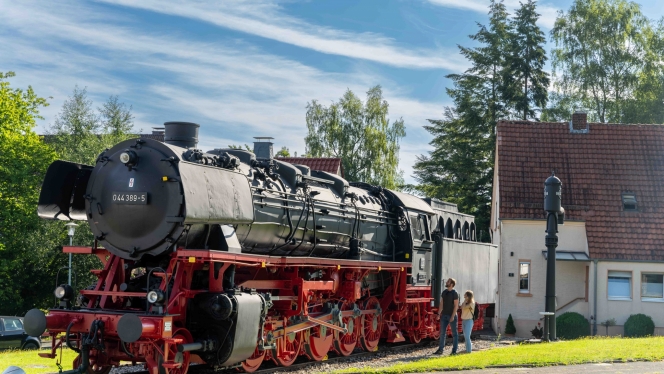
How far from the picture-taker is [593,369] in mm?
12375

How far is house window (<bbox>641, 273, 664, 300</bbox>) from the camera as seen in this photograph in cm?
2686

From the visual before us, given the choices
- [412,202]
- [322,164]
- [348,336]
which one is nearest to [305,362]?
[348,336]

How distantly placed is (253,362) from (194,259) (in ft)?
9.75

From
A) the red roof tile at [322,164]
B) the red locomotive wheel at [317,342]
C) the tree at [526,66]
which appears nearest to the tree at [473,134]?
the tree at [526,66]

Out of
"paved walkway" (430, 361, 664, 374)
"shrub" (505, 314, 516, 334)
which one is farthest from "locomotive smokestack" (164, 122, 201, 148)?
"shrub" (505, 314, 516, 334)

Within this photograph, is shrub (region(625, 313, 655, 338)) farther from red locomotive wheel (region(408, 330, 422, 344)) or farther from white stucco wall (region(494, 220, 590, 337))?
red locomotive wheel (region(408, 330, 422, 344))

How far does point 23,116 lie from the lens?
3734cm

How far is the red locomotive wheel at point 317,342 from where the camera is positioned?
1431cm

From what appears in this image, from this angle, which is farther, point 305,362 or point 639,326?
point 639,326

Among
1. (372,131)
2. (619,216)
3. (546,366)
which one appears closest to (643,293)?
(619,216)

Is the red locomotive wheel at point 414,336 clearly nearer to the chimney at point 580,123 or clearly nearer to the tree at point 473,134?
the chimney at point 580,123

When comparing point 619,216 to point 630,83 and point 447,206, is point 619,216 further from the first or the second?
point 630,83

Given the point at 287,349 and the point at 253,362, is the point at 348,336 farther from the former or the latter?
the point at 253,362

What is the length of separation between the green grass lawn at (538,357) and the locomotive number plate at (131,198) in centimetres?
434
